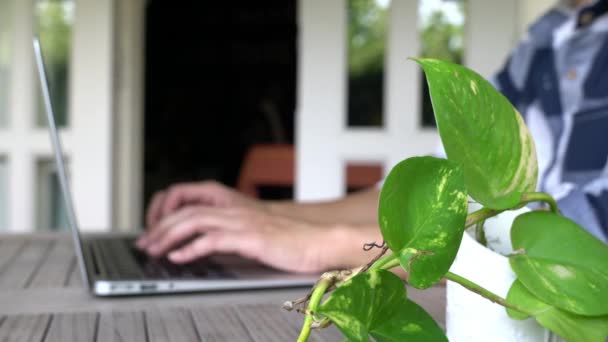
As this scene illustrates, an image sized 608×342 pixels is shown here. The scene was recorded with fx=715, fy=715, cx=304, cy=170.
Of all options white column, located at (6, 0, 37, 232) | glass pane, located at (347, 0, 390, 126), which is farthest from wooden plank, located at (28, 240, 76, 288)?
white column, located at (6, 0, 37, 232)

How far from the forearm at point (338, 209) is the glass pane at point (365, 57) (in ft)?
4.10

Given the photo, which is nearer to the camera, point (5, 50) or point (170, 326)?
point (170, 326)

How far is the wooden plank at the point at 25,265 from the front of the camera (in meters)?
0.69

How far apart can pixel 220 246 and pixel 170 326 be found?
0.26 m

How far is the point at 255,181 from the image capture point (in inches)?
135

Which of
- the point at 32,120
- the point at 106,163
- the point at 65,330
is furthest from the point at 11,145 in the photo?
the point at 65,330

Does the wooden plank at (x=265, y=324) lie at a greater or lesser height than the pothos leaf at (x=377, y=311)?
lesser

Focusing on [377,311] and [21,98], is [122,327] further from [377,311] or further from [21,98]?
[21,98]

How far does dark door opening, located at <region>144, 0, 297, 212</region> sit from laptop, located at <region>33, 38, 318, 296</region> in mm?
6047

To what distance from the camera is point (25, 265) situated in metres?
0.80

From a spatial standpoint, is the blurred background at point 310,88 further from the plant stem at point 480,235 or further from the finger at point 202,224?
the plant stem at point 480,235

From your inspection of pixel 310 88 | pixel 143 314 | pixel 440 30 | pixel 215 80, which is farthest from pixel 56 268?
pixel 215 80

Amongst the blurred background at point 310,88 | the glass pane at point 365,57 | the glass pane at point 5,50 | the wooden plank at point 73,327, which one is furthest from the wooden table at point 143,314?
the glass pane at point 5,50

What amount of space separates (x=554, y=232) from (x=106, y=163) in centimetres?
245
